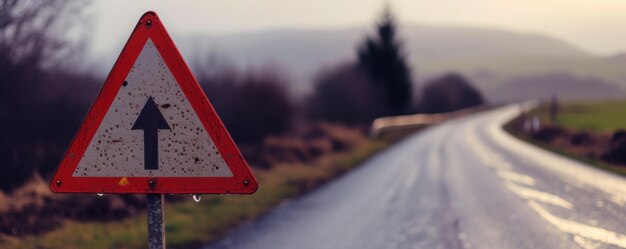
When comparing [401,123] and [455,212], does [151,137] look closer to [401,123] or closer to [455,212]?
[455,212]

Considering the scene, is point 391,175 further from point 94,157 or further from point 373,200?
point 94,157

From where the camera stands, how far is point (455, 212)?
10.2 meters

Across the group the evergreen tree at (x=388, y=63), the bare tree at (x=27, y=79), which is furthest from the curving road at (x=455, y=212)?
the evergreen tree at (x=388, y=63)

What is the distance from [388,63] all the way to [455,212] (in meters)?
48.7

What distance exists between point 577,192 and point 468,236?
15.1 ft

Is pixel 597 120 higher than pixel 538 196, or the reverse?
pixel 597 120

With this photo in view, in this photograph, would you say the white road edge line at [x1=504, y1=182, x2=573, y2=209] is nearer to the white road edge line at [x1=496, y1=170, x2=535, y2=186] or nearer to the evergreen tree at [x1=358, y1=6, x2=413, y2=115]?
the white road edge line at [x1=496, y1=170, x2=535, y2=186]

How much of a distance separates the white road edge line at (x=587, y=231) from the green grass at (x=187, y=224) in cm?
444

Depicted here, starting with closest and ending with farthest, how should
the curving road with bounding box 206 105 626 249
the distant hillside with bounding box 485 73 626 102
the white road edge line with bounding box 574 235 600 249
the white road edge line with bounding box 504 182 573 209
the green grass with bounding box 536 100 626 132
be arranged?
the white road edge line with bounding box 574 235 600 249, the curving road with bounding box 206 105 626 249, the white road edge line with bounding box 504 182 573 209, the green grass with bounding box 536 100 626 132, the distant hillside with bounding box 485 73 626 102

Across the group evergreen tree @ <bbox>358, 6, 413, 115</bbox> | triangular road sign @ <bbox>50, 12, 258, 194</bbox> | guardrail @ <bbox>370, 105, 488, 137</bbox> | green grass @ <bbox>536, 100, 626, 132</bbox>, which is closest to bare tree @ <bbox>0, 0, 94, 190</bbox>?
triangular road sign @ <bbox>50, 12, 258, 194</bbox>

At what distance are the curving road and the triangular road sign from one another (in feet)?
13.7

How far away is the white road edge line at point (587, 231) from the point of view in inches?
281

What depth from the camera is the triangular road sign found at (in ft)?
12.4

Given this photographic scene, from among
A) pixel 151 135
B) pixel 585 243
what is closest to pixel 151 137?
pixel 151 135
